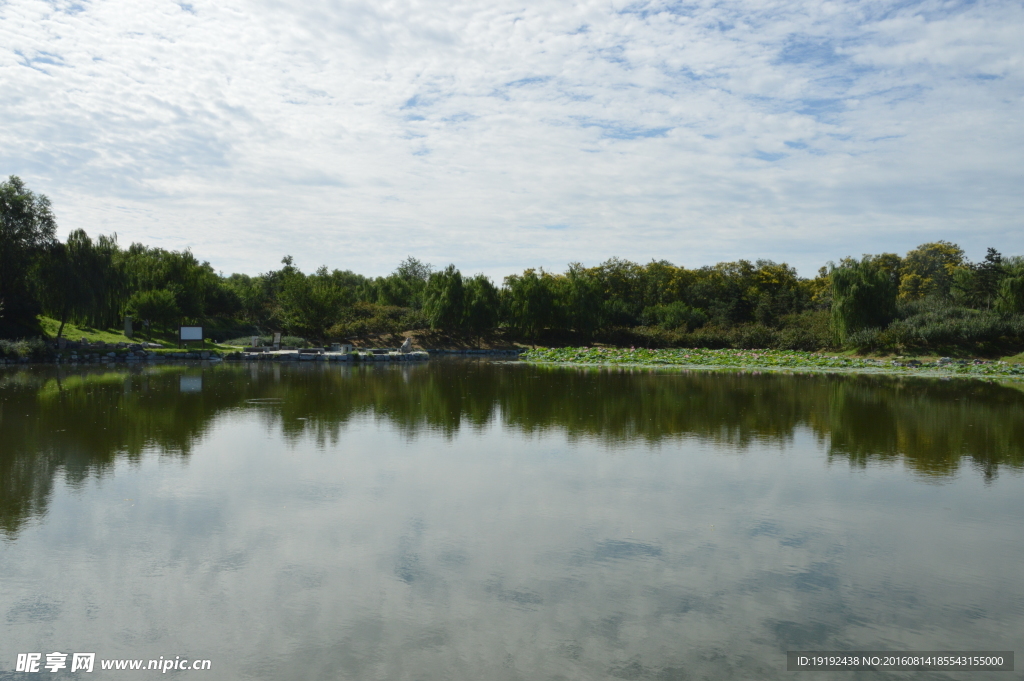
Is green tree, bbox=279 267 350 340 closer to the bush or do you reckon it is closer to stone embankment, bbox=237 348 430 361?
stone embankment, bbox=237 348 430 361

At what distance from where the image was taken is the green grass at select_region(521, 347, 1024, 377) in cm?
3266

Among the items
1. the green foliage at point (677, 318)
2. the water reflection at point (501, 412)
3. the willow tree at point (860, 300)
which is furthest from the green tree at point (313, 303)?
the willow tree at point (860, 300)

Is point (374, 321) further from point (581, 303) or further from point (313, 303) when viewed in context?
point (581, 303)

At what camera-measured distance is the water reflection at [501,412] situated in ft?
39.4

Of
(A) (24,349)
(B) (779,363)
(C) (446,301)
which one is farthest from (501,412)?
(C) (446,301)

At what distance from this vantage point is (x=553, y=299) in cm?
6034

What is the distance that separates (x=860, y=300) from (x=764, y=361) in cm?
804

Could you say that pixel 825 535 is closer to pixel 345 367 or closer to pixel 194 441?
pixel 194 441

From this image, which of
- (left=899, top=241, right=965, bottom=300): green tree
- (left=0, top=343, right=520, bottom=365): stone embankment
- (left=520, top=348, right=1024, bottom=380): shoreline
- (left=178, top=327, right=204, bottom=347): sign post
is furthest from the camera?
(left=899, top=241, right=965, bottom=300): green tree

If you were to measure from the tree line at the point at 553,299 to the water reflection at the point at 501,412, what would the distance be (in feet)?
41.3

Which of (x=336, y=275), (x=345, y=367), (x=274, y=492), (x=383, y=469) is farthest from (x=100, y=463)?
(x=336, y=275)

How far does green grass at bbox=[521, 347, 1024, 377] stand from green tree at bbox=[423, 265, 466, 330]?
10.4 meters

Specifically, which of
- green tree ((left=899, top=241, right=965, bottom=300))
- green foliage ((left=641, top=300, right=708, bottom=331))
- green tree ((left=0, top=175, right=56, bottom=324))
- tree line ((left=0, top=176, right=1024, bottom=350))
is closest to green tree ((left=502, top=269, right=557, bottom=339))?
tree line ((left=0, top=176, right=1024, bottom=350))

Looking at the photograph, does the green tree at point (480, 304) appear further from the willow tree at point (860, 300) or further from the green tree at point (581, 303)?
the willow tree at point (860, 300)
